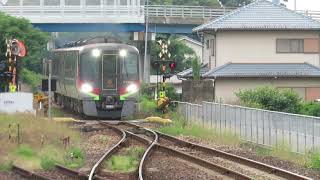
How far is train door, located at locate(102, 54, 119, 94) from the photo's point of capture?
28.1 metres

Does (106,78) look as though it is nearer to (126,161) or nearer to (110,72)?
(110,72)

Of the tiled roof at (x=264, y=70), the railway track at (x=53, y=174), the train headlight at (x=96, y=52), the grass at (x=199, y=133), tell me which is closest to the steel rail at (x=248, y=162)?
the grass at (x=199, y=133)

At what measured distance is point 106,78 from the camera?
92.6ft

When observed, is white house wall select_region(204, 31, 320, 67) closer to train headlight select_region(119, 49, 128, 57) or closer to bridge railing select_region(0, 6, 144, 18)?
train headlight select_region(119, 49, 128, 57)

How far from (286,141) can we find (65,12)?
39.8 metres

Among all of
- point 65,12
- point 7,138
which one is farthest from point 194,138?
point 65,12

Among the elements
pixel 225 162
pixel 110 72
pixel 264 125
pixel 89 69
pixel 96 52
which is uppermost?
pixel 96 52

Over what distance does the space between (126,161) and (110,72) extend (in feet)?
→ 43.4

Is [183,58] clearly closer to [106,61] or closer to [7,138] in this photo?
[106,61]

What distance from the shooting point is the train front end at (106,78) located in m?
28.0

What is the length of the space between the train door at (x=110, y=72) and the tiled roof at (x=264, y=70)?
8801 mm

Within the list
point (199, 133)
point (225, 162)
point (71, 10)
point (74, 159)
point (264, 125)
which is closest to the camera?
point (74, 159)

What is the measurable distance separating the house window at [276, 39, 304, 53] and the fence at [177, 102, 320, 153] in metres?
13.1

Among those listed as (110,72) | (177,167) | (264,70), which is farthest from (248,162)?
(264,70)
